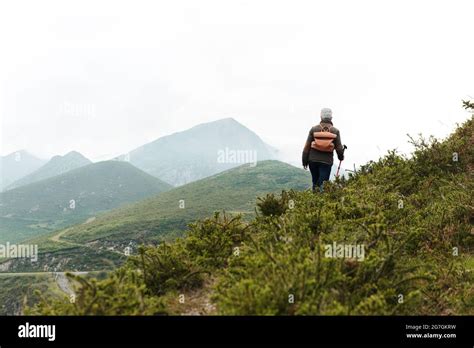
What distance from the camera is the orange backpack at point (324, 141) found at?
12172 mm

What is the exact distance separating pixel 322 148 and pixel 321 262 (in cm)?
724

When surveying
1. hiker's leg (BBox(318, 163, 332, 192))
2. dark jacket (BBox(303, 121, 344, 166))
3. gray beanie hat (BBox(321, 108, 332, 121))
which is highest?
gray beanie hat (BBox(321, 108, 332, 121))

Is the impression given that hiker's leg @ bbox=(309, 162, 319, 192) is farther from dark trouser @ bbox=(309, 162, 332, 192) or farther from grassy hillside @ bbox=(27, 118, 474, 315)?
grassy hillside @ bbox=(27, 118, 474, 315)

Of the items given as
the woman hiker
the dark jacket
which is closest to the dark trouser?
the woman hiker

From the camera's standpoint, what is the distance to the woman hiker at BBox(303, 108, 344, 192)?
12.2 m

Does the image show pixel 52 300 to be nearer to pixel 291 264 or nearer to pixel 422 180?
pixel 291 264

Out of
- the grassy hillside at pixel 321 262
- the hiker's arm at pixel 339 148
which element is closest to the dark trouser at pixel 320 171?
the hiker's arm at pixel 339 148

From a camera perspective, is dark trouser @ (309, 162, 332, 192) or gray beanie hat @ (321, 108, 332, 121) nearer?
gray beanie hat @ (321, 108, 332, 121)

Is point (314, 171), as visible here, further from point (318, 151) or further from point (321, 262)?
point (321, 262)

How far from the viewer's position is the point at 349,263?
5801 millimetres

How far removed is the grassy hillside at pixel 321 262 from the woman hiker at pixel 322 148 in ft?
3.23
